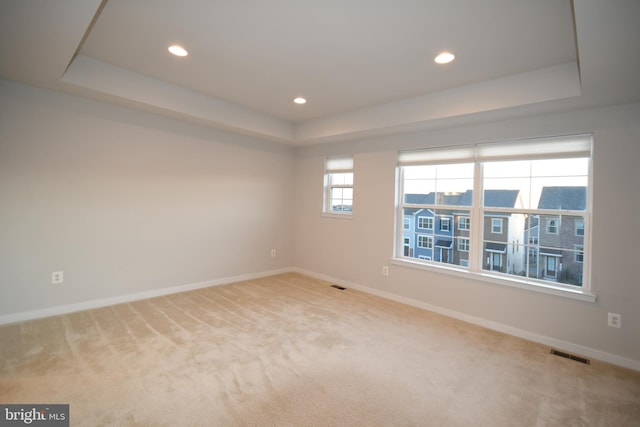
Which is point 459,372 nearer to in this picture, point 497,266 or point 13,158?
point 497,266

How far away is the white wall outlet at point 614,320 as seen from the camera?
2650 millimetres

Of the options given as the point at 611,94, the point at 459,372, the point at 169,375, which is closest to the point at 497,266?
the point at 459,372

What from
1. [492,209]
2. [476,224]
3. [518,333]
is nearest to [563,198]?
[492,209]

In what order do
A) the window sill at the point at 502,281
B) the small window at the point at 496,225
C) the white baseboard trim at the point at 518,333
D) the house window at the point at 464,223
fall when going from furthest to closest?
the house window at the point at 464,223 → the small window at the point at 496,225 → the window sill at the point at 502,281 → the white baseboard trim at the point at 518,333

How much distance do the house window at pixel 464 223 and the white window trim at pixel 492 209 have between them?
0.08m

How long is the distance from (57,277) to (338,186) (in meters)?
3.90

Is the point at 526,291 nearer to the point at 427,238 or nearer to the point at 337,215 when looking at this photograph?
the point at 427,238

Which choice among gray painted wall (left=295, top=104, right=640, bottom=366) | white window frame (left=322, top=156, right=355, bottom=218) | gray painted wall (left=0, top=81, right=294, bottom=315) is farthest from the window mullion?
gray painted wall (left=0, top=81, right=294, bottom=315)

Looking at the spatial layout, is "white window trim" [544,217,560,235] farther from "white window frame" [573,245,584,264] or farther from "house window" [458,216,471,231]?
"house window" [458,216,471,231]

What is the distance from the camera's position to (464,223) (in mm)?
3674

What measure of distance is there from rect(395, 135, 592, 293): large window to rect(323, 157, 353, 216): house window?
98 cm

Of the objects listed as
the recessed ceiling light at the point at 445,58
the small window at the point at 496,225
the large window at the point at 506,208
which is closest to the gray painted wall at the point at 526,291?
the large window at the point at 506,208

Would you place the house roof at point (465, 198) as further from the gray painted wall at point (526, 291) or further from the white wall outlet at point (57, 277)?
the white wall outlet at point (57, 277)

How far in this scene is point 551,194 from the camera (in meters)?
3.07
